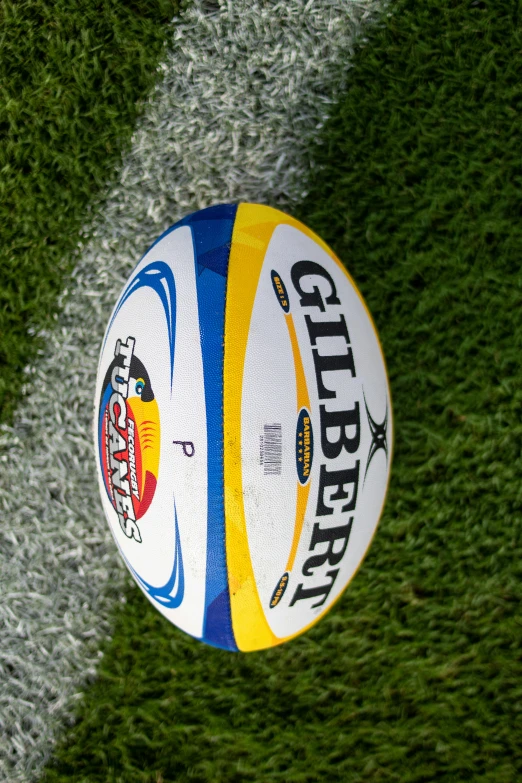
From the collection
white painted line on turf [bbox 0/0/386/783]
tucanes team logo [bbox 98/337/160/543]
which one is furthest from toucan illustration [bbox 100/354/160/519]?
white painted line on turf [bbox 0/0/386/783]

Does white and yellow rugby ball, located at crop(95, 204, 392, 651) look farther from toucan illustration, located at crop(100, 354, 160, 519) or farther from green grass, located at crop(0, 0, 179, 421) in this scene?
green grass, located at crop(0, 0, 179, 421)

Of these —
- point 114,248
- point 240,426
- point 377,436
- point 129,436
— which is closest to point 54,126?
point 114,248

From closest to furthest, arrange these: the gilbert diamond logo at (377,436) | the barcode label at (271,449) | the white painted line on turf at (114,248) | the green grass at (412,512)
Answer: the barcode label at (271,449)
the gilbert diamond logo at (377,436)
the green grass at (412,512)
the white painted line on turf at (114,248)

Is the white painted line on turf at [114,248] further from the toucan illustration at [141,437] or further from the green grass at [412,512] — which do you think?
the toucan illustration at [141,437]

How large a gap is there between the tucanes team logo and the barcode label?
0.31 m

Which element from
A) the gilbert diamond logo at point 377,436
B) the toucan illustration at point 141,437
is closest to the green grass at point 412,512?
the gilbert diamond logo at point 377,436

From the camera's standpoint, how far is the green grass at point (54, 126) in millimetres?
2799

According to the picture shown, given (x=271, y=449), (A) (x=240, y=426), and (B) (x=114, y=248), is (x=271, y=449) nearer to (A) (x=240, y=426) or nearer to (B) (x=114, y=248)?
(A) (x=240, y=426)

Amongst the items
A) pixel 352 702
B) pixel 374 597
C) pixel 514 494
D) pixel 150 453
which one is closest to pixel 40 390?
pixel 150 453

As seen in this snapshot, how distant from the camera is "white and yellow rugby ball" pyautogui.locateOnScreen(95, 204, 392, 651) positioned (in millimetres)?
1721

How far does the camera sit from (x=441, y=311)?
265 centimetres

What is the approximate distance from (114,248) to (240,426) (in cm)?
146

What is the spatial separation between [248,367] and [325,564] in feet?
2.21

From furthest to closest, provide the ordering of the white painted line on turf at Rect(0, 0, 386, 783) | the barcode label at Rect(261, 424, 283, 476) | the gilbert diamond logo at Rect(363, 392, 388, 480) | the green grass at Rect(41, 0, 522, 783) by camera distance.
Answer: the white painted line on turf at Rect(0, 0, 386, 783) → the green grass at Rect(41, 0, 522, 783) → the gilbert diamond logo at Rect(363, 392, 388, 480) → the barcode label at Rect(261, 424, 283, 476)
